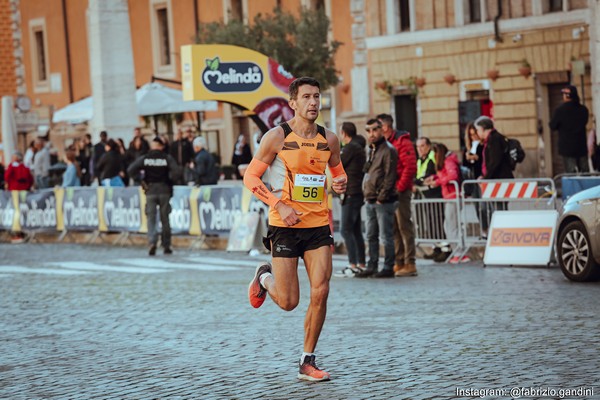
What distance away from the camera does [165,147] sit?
82.7ft

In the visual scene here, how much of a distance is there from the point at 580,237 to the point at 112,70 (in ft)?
63.3

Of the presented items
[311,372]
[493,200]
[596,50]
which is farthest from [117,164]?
[311,372]

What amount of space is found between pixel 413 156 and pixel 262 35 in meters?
28.0

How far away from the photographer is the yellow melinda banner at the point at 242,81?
2539cm

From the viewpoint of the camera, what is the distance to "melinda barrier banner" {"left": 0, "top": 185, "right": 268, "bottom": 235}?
82.3 ft

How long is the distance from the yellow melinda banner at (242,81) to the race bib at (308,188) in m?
15.0

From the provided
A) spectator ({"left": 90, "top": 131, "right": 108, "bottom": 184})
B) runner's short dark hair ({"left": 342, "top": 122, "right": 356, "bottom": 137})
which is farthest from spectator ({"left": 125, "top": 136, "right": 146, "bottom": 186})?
runner's short dark hair ({"left": 342, "top": 122, "right": 356, "bottom": 137})

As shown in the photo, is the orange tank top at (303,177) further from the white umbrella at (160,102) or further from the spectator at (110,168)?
the white umbrella at (160,102)

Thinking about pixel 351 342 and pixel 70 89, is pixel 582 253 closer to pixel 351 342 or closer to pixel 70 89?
pixel 351 342

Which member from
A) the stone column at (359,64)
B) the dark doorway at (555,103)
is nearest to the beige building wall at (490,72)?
the dark doorway at (555,103)

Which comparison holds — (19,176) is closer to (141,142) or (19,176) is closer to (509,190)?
(141,142)

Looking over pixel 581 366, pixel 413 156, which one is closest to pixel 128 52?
pixel 413 156

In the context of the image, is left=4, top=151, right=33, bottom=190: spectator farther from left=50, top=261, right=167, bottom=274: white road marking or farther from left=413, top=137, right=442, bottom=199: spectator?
left=413, top=137, right=442, bottom=199: spectator

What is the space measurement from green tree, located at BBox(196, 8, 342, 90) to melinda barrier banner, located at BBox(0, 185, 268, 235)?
590 inches
